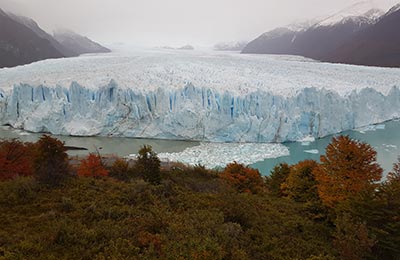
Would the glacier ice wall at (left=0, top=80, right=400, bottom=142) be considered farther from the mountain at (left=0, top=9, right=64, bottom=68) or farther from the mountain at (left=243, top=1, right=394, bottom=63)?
the mountain at (left=243, top=1, right=394, bottom=63)

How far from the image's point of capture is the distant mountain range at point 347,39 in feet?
152

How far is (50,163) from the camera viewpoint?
7.71 m

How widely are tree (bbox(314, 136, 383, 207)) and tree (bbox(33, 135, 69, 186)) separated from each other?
5713 millimetres

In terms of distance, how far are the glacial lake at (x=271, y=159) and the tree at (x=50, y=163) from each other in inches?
466

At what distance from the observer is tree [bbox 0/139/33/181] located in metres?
10.7

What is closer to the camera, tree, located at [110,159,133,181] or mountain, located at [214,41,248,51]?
tree, located at [110,159,133,181]

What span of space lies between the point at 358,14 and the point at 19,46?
59.6m

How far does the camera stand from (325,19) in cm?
7144

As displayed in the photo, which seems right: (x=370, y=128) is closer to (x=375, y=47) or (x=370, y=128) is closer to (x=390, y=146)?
(x=390, y=146)

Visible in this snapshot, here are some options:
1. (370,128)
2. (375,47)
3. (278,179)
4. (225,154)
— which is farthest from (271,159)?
(375,47)

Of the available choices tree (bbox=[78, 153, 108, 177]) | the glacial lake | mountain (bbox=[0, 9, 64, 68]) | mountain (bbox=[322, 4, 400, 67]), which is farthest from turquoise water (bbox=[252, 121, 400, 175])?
mountain (bbox=[0, 9, 64, 68])

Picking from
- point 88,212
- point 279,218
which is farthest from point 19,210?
point 279,218

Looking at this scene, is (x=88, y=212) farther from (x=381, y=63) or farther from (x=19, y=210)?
(x=381, y=63)

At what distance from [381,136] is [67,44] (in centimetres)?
6527
